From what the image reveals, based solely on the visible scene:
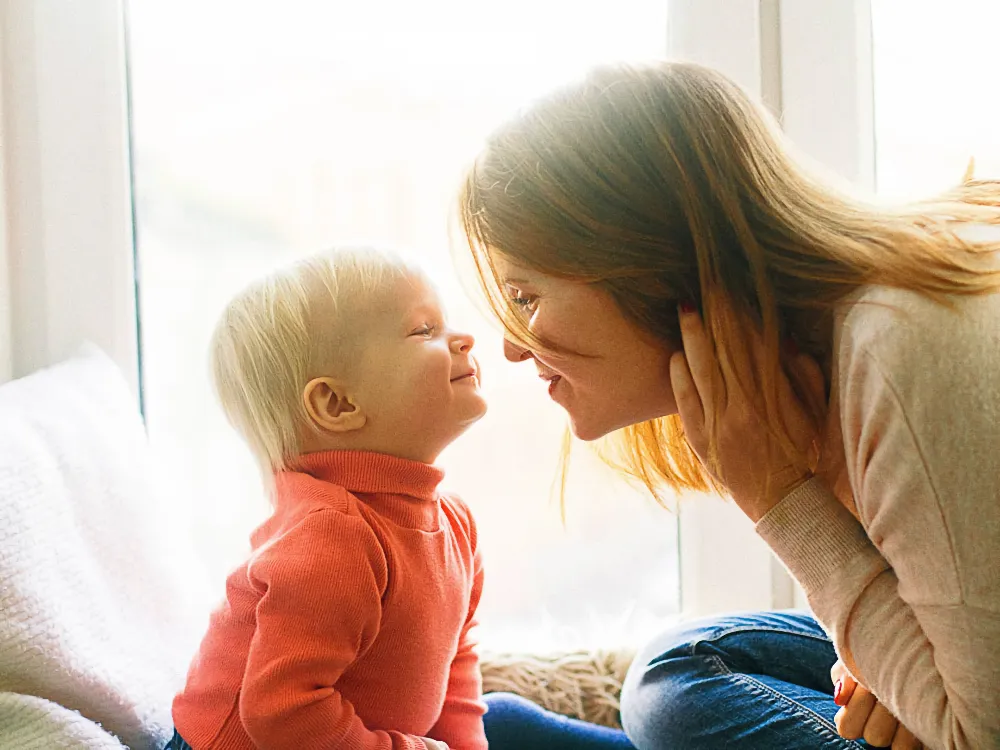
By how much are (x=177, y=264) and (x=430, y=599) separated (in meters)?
0.74

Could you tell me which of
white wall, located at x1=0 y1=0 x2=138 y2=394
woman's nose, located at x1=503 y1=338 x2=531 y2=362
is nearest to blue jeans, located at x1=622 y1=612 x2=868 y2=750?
woman's nose, located at x1=503 y1=338 x2=531 y2=362

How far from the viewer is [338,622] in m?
0.98

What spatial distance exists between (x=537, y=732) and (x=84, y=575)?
61cm

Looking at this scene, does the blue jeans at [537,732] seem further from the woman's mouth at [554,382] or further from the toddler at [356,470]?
the woman's mouth at [554,382]

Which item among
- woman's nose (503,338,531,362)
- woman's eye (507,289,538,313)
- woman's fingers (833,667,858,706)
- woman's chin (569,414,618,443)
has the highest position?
woman's eye (507,289,538,313)

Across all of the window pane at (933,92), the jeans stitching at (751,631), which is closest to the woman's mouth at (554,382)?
the jeans stitching at (751,631)

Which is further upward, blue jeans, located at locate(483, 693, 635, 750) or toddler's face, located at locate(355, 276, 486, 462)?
toddler's face, located at locate(355, 276, 486, 462)

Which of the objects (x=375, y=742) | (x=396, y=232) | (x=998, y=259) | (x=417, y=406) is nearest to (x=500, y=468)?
(x=396, y=232)

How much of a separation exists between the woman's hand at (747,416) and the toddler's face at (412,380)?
0.88 feet

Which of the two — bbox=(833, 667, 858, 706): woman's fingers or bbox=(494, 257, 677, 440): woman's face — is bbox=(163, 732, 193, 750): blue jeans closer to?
bbox=(494, 257, 677, 440): woman's face

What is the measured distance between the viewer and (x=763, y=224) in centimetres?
93

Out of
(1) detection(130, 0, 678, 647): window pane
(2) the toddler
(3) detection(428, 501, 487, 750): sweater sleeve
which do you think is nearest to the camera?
(2) the toddler

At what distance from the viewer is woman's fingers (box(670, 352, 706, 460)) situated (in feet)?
3.24

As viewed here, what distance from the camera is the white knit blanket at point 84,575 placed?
3.30ft
